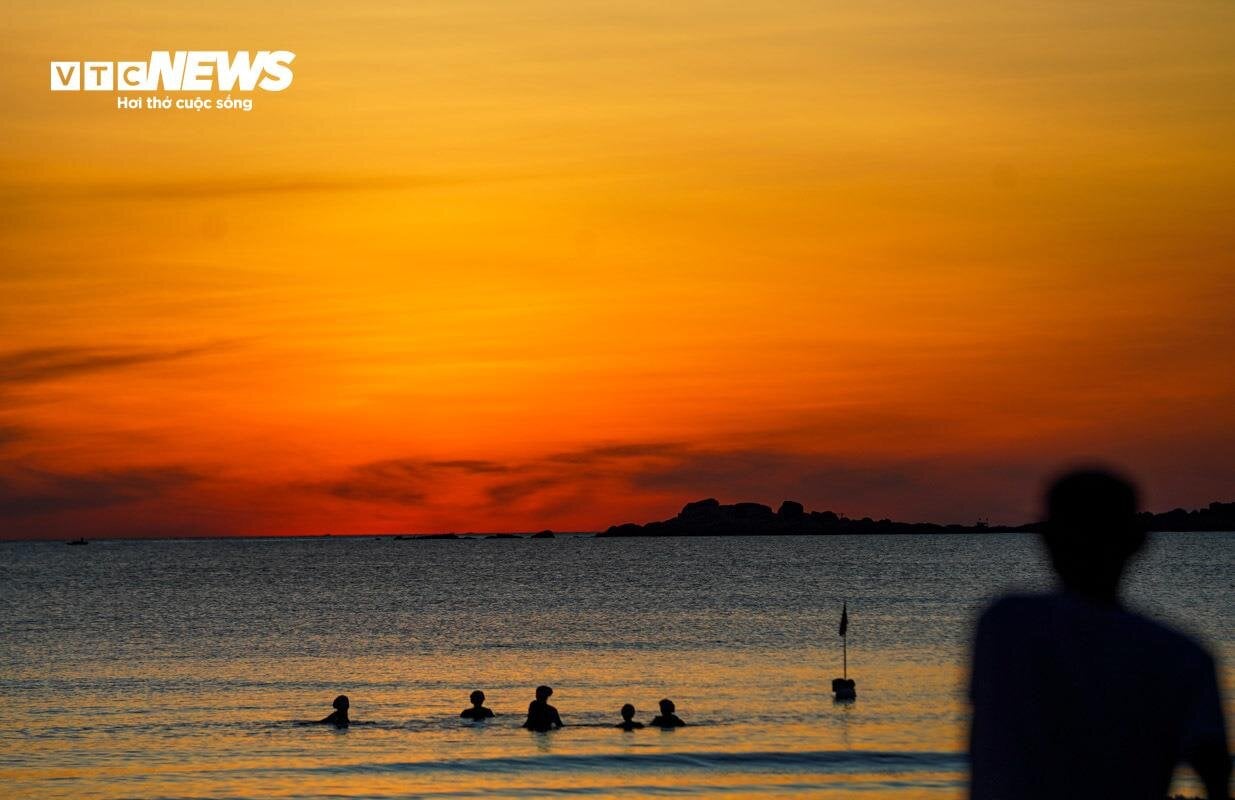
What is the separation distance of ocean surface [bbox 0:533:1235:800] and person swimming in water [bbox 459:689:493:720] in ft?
1.51

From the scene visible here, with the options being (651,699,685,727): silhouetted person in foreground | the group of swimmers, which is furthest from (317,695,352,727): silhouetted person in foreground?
(651,699,685,727): silhouetted person in foreground

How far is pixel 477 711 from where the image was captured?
1396 inches

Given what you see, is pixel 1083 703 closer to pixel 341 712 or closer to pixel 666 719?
pixel 666 719

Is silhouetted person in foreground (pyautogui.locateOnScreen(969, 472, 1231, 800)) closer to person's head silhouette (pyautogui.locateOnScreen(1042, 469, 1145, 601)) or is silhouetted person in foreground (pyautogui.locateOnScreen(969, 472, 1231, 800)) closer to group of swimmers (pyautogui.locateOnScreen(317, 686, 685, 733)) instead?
person's head silhouette (pyautogui.locateOnScreen(1042, 469, 1145, 601))

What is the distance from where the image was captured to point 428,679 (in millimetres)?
50688

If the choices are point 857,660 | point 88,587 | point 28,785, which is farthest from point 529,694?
point 88,587

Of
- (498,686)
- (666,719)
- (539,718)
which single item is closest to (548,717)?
(539,718)

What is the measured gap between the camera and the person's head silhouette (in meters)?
3.98

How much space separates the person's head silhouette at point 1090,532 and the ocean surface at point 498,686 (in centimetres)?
245

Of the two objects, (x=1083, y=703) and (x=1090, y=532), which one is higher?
(x=1090, y=532)

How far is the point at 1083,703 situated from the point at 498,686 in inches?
1741

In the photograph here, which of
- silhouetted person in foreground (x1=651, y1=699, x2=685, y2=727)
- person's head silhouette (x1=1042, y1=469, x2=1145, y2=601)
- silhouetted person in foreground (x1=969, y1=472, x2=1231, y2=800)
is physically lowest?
silhouetted person in foreground (x1=651, y1=699, x2=685, y2=727)

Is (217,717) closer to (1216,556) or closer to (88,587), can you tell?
(88,587)

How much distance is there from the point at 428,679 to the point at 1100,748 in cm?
4808
